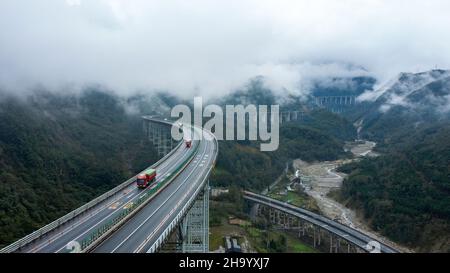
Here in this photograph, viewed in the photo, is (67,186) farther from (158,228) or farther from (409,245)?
(409,245)

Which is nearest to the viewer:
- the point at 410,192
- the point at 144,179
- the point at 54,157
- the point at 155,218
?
the point at 155,218

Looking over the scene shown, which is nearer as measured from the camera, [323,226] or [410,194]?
[323,226]

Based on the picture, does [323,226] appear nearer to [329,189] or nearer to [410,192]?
[410,192]

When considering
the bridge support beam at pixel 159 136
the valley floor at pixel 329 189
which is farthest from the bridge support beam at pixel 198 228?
the bridge support beam at pixel 159 136

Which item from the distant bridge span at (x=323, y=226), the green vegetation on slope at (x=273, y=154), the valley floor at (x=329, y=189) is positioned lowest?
the valley floor at (x=329, y=189)

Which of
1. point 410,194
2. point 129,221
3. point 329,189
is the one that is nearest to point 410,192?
point 410,194

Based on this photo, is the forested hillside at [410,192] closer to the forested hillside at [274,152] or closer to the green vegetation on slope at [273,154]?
the green vegetation on slope at [273,154]
